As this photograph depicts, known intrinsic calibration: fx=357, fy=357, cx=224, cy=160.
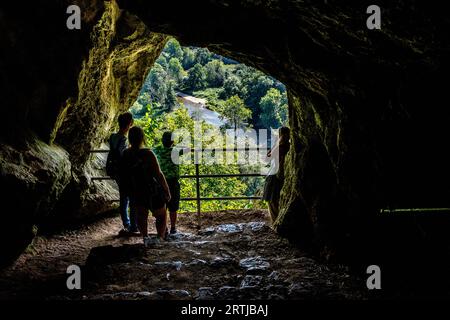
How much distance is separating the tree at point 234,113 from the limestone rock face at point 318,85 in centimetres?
4154

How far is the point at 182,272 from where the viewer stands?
3.99 meters

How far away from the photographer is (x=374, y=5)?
2656 mm

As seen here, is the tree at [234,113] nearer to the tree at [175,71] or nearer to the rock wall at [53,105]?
the tree at [175,71]

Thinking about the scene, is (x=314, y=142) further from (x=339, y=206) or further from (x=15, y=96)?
(x=15, y=96)

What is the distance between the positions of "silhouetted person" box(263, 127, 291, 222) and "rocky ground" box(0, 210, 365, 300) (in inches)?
29.3

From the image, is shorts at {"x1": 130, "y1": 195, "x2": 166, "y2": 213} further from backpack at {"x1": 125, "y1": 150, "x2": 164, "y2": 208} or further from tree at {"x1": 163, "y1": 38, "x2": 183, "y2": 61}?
tree at {"x1": 163, "y1": 38, "x2": 183, "y2": 61}

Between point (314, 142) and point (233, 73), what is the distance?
189 feet

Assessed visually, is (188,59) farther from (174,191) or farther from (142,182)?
(142,182)

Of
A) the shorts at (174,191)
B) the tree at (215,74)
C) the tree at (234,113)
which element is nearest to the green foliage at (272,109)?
the tree at (234,113)

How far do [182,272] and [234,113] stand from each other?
44584mm

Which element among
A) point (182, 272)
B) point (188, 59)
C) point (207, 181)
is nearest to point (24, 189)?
point (182, 272)

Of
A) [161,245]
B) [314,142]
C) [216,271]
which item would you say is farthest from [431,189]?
[161,245]

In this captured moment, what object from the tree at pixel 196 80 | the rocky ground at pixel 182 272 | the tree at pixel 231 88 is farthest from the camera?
the tree at pixel 196 80

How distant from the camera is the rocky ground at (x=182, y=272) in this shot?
3.37 m
